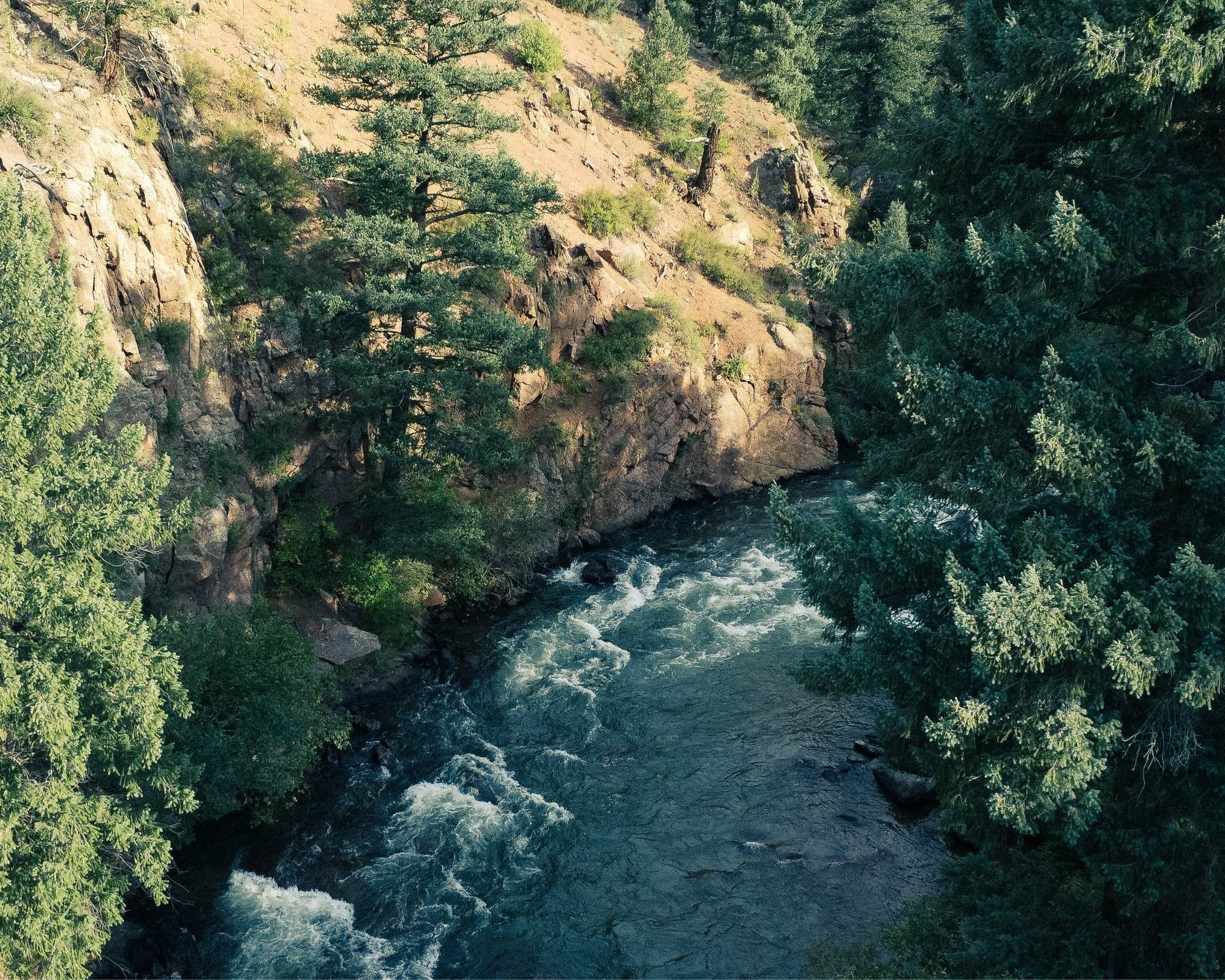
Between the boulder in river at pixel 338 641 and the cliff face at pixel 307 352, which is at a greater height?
the cliff face at pixel 307 352

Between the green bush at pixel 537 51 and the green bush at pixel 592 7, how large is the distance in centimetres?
865

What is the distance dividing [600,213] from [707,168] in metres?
9.26

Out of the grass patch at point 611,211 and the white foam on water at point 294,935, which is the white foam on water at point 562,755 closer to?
the white foam on water at point 294,935

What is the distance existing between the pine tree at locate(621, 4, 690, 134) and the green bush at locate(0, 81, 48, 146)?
34.0m

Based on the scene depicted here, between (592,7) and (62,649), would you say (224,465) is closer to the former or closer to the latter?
(62,649)

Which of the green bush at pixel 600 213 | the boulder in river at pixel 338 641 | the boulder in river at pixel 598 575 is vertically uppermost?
the green bush at pixel 600 213

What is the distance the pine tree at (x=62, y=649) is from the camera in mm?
12898

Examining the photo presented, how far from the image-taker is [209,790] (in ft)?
55.8

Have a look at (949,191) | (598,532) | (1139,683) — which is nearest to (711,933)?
(1139,683)

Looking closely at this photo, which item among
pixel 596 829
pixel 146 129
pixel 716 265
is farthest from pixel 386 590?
pixel 716 265

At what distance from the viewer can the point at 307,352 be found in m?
26.9

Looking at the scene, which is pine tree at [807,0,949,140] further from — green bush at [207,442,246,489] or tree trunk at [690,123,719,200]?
green bush at [207,442,246,489]

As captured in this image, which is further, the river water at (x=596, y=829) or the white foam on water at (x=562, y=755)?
the white foam on water at (x=562, y=755)

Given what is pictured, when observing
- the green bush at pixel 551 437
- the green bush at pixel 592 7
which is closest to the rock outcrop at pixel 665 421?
the green bush at pixel 551 437
